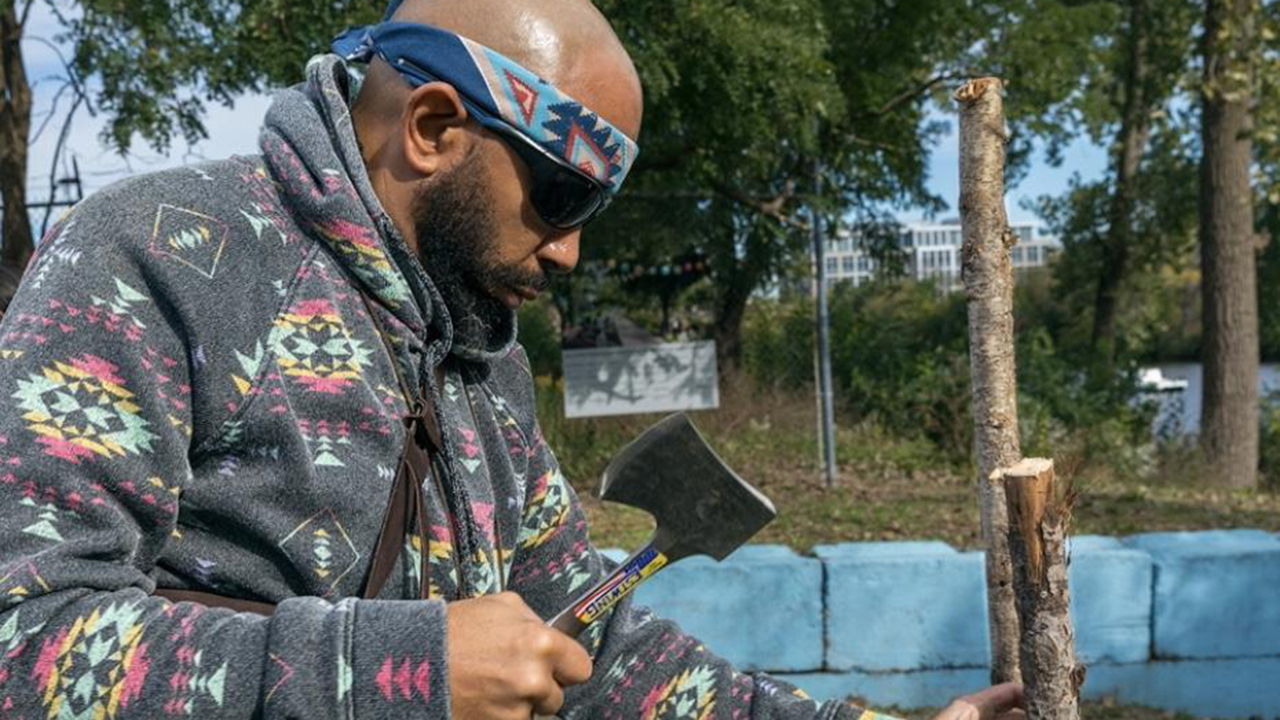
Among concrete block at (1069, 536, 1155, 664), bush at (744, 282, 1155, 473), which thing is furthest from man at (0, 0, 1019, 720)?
bush at (744, 282, 1155, 473)

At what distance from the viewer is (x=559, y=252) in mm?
1540

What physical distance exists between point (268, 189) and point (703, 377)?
762cm

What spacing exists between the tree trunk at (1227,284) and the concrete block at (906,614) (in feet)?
18.6

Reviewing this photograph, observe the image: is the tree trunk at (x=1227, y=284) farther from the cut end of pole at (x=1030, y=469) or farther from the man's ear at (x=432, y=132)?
the man's ear at (x=432, y=132)

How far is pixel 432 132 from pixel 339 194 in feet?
0.44

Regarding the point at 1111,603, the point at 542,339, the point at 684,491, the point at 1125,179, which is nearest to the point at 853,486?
the point at 1111,603

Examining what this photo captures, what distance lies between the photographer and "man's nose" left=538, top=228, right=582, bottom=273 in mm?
1521

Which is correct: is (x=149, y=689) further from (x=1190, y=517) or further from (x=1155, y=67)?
(x=1155, y=67)

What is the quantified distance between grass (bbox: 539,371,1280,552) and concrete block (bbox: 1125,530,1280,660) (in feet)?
3.69

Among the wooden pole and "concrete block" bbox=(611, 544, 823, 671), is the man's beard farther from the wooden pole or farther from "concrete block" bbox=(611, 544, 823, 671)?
"concrete block" bbox=(611, 544, 823, 671)

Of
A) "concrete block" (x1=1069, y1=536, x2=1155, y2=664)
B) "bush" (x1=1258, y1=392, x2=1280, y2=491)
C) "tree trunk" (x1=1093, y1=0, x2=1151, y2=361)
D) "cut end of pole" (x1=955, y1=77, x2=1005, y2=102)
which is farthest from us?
"tree trunk" (x1=1093, y1=0, x2=1151, y2=361)

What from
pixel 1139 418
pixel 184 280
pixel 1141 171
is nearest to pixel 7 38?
pixel 184 280

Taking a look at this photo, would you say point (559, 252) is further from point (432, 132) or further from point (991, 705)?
point (991, 705)

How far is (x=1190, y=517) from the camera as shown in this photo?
22.7 ft
